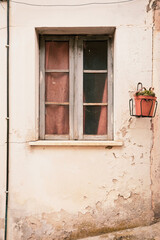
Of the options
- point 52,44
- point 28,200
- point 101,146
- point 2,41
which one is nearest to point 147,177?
point 101,146

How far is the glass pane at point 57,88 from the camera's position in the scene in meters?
3.58

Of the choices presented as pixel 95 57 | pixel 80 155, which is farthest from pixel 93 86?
pixel 80 155

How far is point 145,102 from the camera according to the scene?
299 centimetres

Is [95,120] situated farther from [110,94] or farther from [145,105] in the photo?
[145,105]

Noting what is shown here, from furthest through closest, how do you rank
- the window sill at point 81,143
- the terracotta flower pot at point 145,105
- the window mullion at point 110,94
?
the window mullion at point 110,94 < the window sill at point 81,143 < the terracotta flower pot at point 145,105

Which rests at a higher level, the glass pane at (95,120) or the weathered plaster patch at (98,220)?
the glass pane at (95,120)

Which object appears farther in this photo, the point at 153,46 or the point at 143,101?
the point at 153,46

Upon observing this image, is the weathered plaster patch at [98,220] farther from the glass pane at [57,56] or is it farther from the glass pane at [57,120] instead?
the glass pane at [57,56]

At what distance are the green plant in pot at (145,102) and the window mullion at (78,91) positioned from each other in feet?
2.82

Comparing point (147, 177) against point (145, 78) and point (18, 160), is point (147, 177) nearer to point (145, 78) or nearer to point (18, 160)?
point (145, 78)

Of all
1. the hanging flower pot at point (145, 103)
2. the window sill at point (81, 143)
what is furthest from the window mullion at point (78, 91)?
the hanging flower pot at point (145, 103)

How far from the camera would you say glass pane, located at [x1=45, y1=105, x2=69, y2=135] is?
358 centimetres

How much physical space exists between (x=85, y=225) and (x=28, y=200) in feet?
2.84

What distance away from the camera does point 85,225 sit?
3.29 m
